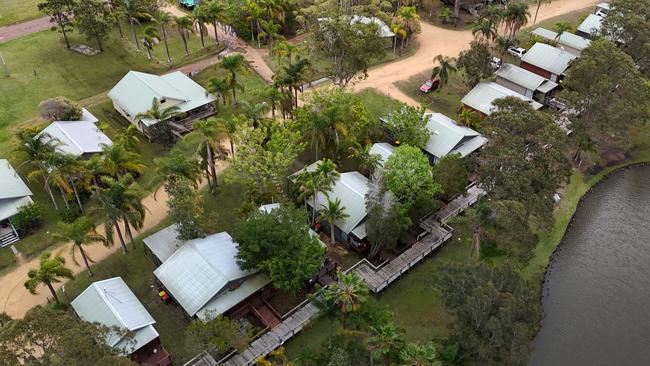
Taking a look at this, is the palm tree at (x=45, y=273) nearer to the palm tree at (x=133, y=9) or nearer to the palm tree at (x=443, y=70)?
the palm tree at (x=443, y=70)

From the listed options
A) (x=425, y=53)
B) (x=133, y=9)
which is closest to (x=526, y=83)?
(x=425, y=53)

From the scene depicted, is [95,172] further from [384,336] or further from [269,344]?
[384,336]

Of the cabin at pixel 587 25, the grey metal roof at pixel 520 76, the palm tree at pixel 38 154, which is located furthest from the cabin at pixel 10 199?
the cabin at pixel 587 25

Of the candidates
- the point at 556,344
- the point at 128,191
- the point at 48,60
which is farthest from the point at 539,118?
the point at 48,60

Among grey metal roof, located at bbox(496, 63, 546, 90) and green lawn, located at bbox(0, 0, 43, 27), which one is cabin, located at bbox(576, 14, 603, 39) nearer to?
grey metal roof, located at bbox(496, 63, 546, 90)

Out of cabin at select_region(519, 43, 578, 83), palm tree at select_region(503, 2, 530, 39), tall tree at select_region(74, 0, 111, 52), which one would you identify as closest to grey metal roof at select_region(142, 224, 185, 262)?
tall tree at select_region(74, 0, 111, 52)
